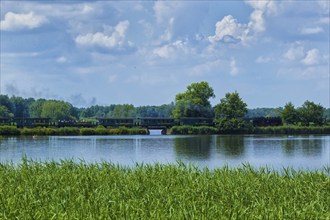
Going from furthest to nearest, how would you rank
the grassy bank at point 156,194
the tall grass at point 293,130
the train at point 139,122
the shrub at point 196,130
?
the train at point 139,122, the shrub at point 196,130, the tall grass at point 293,130, the grassy bank at point 156,194

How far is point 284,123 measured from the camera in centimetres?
12250

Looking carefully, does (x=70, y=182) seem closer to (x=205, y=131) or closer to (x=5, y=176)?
(x=5, y=176)

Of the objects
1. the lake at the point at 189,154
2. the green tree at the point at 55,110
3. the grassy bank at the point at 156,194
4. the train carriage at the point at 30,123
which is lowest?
the lake at the point at 189,154

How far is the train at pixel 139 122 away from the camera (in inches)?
4754

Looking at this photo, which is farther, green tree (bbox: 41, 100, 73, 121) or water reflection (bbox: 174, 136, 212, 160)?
green tree (bbox: 41, 100, 73, 121)

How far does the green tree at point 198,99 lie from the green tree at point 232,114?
126 inches

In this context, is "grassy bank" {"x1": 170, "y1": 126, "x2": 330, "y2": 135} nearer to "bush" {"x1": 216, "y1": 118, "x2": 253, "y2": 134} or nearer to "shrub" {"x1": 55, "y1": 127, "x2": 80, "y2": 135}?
"bush" {"x1": 216, "y1": 118, "x2": 253, "y2": 134}

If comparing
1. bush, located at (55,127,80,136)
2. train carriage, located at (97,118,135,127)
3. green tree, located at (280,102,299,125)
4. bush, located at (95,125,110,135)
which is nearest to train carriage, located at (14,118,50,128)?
bush, located at (55,127,80,136)

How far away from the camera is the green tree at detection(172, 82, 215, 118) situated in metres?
118

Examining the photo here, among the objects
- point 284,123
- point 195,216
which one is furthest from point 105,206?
point 284,123

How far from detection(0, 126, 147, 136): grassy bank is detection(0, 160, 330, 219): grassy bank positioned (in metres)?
91.8

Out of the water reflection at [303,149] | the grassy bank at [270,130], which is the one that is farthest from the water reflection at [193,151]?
the grassy bank at [270,130]

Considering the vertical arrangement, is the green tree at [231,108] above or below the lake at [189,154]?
above

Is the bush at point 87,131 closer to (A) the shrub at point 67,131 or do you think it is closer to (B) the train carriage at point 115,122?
(A) the shrub at point 67,131
